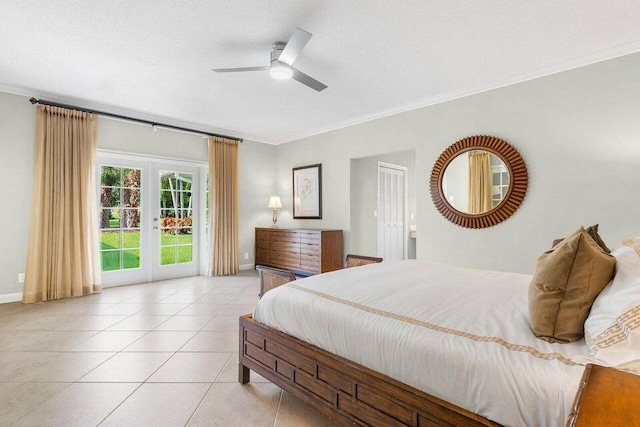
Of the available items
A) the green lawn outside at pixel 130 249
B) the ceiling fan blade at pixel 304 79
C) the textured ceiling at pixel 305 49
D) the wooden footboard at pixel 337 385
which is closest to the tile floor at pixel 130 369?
the wooden footboard at pixel 337 385

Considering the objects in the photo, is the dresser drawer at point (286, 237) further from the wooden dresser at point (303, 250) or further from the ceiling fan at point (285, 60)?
Result: the ceiling fan at point (285, 60)

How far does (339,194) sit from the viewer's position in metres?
5.19

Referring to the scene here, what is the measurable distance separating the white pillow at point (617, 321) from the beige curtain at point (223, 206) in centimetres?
504

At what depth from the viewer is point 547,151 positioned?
3.15 m

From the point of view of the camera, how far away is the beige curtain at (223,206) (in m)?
5.27

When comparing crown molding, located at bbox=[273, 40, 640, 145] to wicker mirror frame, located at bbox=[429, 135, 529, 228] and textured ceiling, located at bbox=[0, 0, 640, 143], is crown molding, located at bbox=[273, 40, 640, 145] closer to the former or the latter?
textured ceiling, located at bbox=[0, 0, 640, 143]

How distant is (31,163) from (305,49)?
3716 mm

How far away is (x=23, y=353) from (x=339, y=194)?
13.5ft

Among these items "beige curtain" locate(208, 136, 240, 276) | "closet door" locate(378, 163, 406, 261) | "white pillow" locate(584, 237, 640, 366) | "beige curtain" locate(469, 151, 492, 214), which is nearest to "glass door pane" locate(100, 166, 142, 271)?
"beige curtain" locate(208, 136, 240, 276)

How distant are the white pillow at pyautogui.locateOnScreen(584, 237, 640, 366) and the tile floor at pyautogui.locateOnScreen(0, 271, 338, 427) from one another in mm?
1326

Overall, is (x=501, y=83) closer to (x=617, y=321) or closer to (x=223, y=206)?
(x=617, y=321)

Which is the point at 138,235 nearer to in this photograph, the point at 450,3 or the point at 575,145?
the point at 450,3

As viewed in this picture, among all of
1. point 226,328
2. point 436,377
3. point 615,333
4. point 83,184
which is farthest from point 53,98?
point 615,333

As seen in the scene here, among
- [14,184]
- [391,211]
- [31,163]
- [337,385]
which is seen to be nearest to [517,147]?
[391,211]
